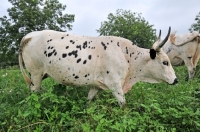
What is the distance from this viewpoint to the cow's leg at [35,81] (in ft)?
18.4

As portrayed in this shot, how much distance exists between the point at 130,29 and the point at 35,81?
42.1 meters

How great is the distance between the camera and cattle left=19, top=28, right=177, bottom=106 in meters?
5.13

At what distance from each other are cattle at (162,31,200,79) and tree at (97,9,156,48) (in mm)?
35586

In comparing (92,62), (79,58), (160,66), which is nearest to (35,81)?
(79,58)

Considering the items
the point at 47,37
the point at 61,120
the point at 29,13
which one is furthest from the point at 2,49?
the point at 61,120

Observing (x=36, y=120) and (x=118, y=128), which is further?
(x=36, y=120)

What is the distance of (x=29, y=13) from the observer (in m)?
32.5

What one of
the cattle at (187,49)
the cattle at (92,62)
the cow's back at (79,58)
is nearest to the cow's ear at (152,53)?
the cattle at (92,62)

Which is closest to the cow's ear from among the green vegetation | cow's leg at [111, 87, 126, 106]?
cow's leg at [111, 87, 126, 106]

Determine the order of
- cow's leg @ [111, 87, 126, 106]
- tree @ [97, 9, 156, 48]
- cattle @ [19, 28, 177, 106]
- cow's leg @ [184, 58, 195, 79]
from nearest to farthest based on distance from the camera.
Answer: cow's leg @ [111, 87, 126, 106], cattle @ [19, 28, 177, 106], cow's leg @ [184, 58, 195, 79], tree @ [97, 9, 156, 48]

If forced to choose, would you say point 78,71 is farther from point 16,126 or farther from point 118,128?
point 118,128

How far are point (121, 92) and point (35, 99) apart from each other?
1879 millimetres

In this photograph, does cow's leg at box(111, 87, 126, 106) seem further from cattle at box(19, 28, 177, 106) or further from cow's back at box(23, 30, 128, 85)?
cow's back at box(23, 30, 128, 85)

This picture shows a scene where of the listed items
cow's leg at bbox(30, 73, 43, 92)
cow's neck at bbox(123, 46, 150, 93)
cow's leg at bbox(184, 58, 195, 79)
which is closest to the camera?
cow's neck at bbox(123, 46, 150, 93)
